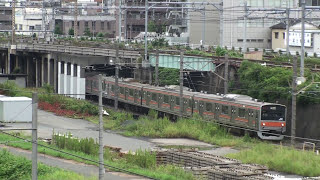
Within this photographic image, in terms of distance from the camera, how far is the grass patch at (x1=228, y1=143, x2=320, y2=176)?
25578 millimetres

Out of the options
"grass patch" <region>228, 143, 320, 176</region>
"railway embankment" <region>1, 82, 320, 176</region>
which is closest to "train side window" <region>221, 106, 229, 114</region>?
"railway embankment" <region>1, 82, 320, 176</region>

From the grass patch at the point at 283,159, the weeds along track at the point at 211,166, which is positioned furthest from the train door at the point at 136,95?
the weeds along track at the point at 211,166

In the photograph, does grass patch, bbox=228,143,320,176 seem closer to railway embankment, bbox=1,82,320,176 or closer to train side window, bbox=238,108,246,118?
railway embankment, bbox=1,82,320,176

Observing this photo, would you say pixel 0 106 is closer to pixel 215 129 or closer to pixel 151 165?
pixel 215 129

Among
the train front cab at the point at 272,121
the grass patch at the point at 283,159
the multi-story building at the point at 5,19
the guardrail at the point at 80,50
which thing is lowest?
the grass patch at the point at 283,159

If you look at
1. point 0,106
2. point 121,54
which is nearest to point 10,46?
point 121,54

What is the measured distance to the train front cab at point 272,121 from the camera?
33.4 m

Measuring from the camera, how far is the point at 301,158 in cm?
2656

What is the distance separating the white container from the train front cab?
34.7 ft

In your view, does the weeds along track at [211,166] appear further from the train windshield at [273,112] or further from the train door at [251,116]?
the train door at [251,116]

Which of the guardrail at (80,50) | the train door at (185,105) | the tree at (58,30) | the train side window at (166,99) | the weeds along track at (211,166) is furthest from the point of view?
the tree at (58,30)

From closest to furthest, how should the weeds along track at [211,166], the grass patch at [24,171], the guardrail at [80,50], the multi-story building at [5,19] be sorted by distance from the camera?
the weeds along track at [211,166] < the grass patch at [24,171] < the guardrail at [80,50] < the multi-story building at [5,19]

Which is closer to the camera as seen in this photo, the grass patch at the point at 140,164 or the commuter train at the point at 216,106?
the grass patch at the point at 140,164

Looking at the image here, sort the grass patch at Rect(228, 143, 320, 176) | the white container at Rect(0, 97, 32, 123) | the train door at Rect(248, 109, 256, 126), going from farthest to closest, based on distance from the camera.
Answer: the white container at Rect(0, 97, 32, 123), the train door at Rect(248, 109, 256, 126), the grass patch at Rect(228, 143, 320, 176)
